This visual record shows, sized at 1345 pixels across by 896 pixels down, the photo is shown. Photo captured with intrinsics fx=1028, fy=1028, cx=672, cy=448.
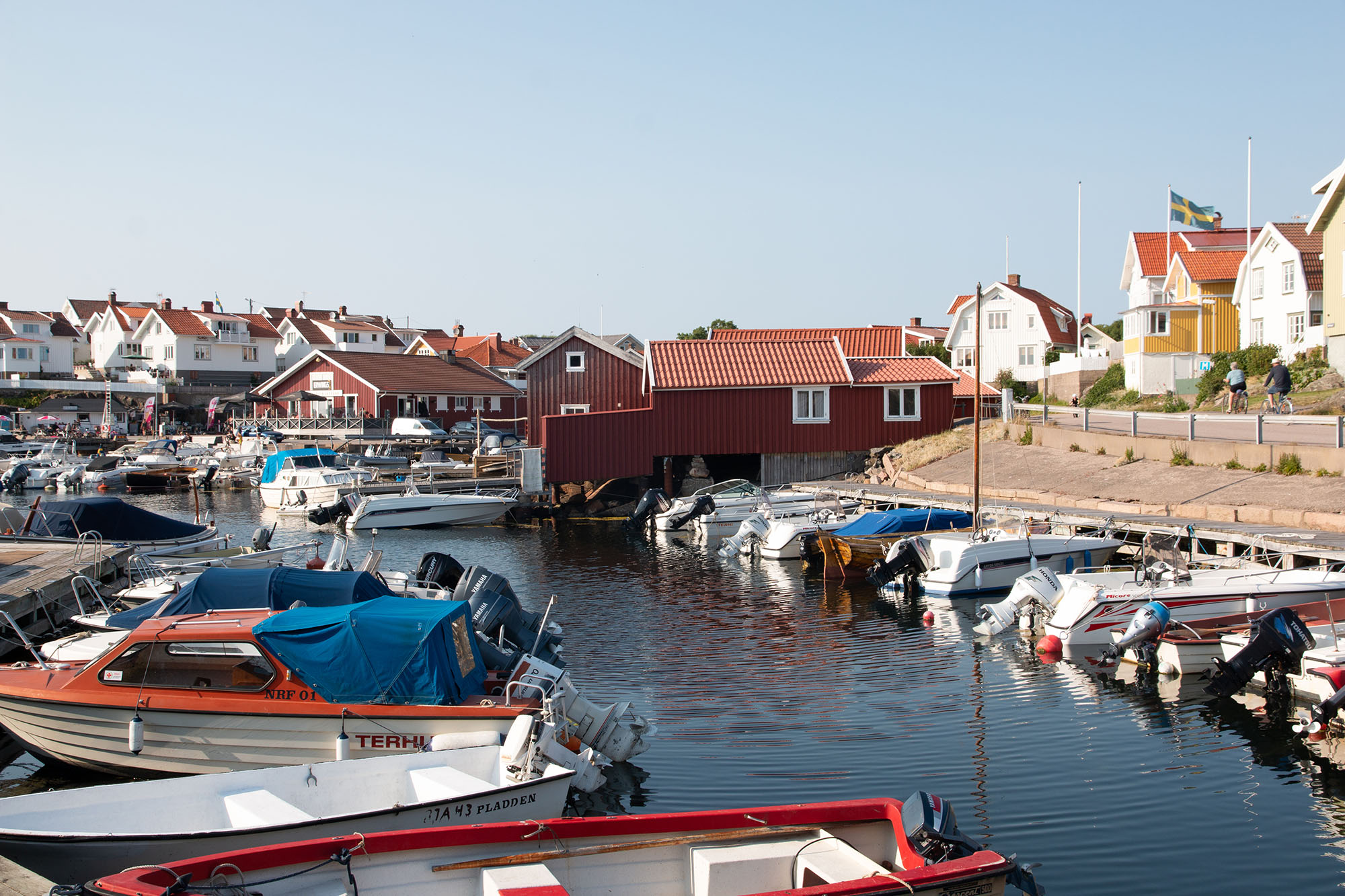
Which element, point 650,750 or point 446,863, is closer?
point 446,863

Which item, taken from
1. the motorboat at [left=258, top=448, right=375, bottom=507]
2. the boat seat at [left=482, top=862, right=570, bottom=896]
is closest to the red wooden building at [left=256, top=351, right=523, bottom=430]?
the motorboat at [left=258, top=448, right=375, bottom=507]

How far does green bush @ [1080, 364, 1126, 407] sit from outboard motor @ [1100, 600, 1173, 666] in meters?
33.1

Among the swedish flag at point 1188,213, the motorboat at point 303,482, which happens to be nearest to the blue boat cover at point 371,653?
the motorboat at point 303,482

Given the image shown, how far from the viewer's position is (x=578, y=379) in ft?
140

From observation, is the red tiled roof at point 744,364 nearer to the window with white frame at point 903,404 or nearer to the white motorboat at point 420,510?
the window with white frame at point 903,404

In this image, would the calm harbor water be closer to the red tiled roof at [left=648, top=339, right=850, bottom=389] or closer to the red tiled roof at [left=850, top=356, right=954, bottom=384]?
the red tiled roof at [left=648, top=339, right=850, bottom=389]

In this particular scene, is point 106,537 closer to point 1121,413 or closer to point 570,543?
point 570,543

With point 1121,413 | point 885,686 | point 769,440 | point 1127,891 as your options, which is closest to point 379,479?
point 769,440

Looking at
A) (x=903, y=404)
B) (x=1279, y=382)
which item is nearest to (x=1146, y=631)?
(x=1279, y=382)

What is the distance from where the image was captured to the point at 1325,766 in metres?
12.1

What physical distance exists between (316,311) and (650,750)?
348 feet

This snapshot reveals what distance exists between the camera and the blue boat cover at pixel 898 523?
26.6m

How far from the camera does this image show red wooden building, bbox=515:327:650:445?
42312 mm

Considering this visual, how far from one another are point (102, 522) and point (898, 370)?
29.2 meters
